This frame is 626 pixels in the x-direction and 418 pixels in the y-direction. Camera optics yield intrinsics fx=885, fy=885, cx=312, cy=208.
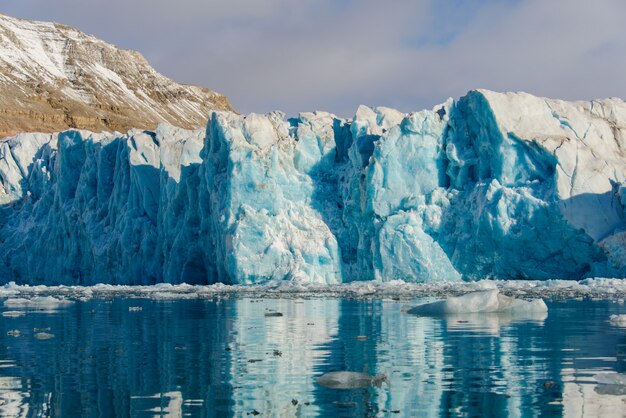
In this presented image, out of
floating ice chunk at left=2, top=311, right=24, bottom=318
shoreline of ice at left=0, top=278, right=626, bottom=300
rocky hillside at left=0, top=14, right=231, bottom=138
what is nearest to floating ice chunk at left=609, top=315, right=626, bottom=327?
shoreline of ice at left=0, top=278, right=626, bottom=300

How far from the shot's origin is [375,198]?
→ 88.7 feet

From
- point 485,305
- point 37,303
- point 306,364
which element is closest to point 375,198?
point 37,303

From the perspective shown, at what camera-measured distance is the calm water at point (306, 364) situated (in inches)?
271

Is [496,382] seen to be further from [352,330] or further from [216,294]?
[216,294]

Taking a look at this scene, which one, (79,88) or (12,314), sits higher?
(79,88)

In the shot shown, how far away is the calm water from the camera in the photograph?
6883 mm

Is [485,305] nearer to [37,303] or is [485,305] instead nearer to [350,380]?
[350,380]

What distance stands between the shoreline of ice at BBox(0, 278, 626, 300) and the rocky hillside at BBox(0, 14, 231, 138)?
5262 centimetres

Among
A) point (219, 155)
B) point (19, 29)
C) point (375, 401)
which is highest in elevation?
point (19, 29)

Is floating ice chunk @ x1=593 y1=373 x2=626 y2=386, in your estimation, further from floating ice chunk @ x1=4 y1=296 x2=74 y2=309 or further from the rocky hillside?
the rocky hillside

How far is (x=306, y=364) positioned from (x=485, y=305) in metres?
6.48

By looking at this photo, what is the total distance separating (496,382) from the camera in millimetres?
7785

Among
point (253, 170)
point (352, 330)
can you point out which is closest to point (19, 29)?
point (253, 170)

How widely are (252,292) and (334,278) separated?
4.51 m
